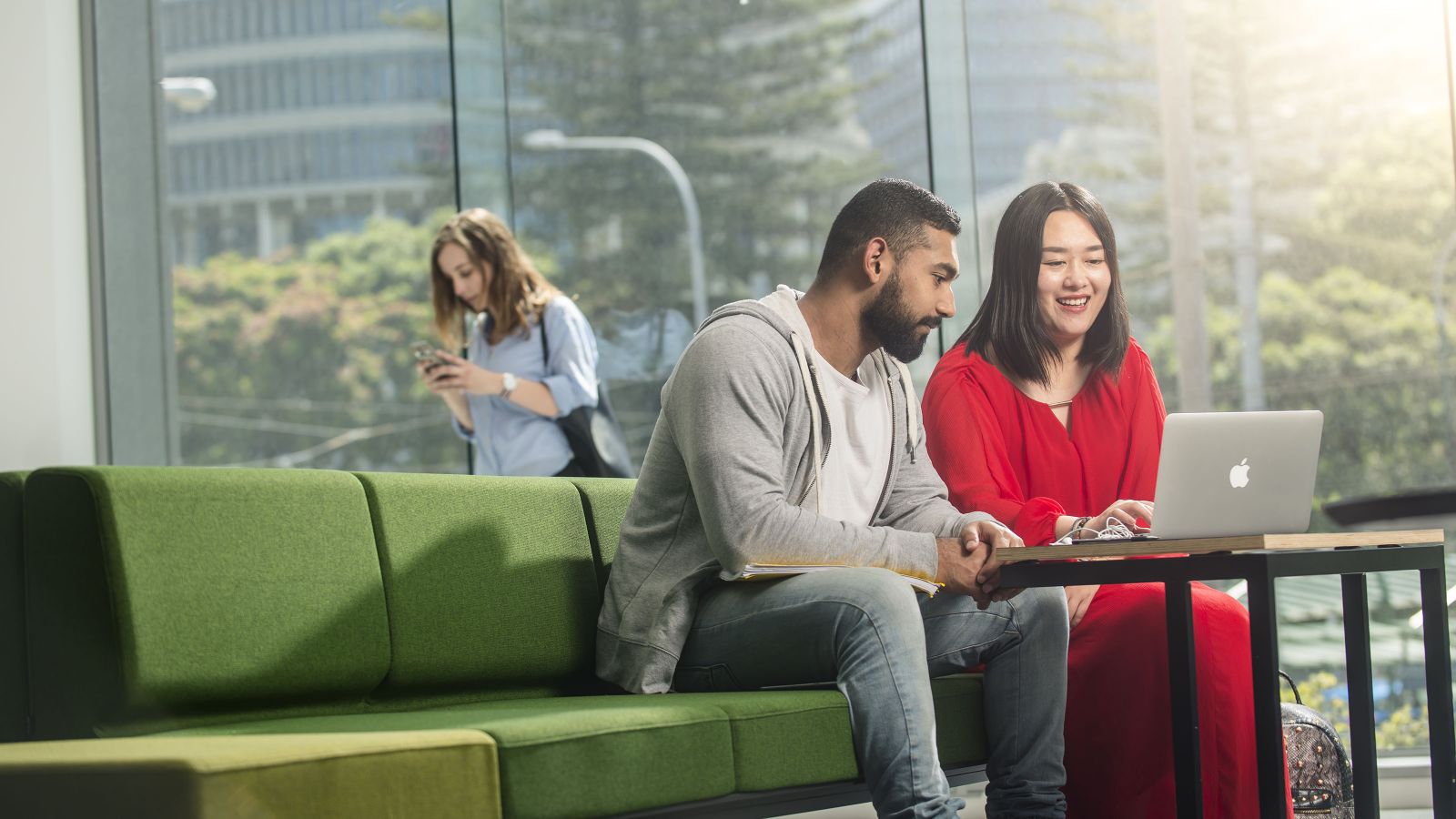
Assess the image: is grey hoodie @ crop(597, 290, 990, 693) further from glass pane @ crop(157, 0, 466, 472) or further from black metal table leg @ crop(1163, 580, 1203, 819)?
glass pane @ crop(157, 0, 466, 472)

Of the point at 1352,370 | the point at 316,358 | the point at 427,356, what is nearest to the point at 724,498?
the point at 427,356

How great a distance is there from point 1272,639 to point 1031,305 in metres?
1.22

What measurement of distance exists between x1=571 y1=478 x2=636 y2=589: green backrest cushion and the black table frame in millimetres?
912

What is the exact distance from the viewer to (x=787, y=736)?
8.08 ft

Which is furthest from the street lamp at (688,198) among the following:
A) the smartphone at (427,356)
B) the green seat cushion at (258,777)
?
the green seat cushion at (258,777)

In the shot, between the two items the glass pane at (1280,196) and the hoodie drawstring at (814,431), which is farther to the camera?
the glass pane at (1280,196)

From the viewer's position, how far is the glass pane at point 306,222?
18.9ft

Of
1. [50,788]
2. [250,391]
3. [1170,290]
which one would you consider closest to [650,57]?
[1170,290]

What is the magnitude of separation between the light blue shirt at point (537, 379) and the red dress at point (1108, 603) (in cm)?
116

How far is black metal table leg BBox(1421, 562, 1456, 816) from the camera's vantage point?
2525 mm

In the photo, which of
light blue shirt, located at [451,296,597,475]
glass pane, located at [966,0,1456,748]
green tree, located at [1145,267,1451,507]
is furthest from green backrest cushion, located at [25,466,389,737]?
green tree, located at [1145,267,1451,507]

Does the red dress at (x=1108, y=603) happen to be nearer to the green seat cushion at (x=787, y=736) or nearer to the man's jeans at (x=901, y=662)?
the man's jeans at (x=901, y=662)

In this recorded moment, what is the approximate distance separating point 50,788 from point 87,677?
20.1 inches

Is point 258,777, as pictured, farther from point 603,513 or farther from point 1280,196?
point 1280,196
